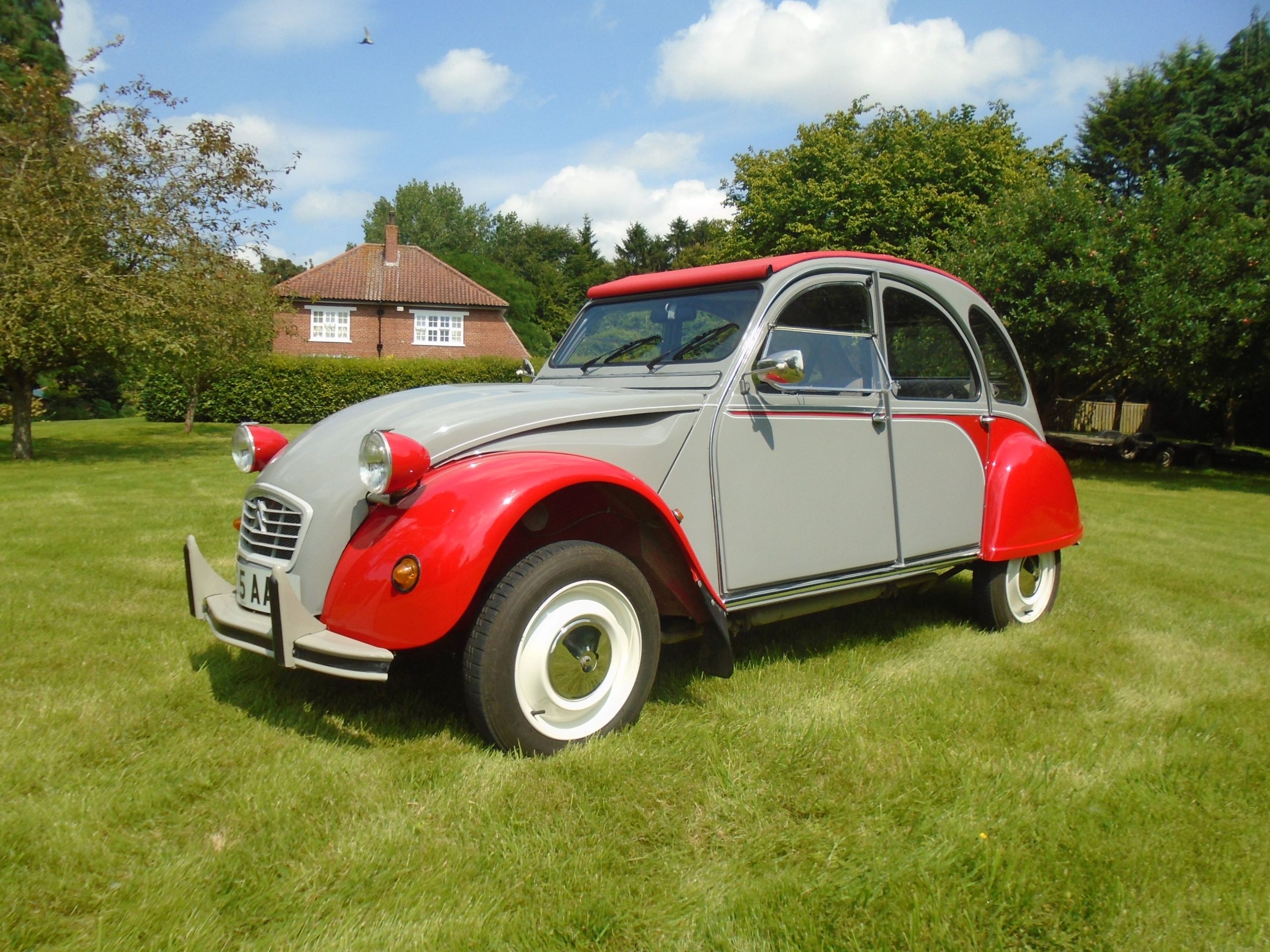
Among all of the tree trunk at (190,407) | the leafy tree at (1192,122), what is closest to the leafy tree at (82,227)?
the tree trunk at (190,407)

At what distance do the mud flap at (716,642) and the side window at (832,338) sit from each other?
1133 millimetres

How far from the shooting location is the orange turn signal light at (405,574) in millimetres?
2961

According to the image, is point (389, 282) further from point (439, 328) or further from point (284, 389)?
point (284, 389)

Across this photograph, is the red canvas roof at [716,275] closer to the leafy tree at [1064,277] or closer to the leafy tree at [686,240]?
the leafy tree at [1064,277]

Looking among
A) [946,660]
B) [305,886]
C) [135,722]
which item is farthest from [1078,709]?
[135,722]

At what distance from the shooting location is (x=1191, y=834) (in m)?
2.90

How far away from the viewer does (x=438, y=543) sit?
2.97 m

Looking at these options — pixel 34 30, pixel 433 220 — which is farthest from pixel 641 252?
pixel 34 30

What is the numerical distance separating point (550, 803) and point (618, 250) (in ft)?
248

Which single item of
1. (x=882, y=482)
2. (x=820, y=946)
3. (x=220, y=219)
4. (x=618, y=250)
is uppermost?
(x=618, y=250)

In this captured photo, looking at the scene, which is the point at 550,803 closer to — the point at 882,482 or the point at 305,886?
the point at 305,886

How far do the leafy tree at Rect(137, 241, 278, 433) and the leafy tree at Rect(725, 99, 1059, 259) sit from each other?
17.1 m

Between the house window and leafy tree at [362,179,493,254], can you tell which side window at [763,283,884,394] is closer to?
the house window

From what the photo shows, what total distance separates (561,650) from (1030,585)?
364cm
